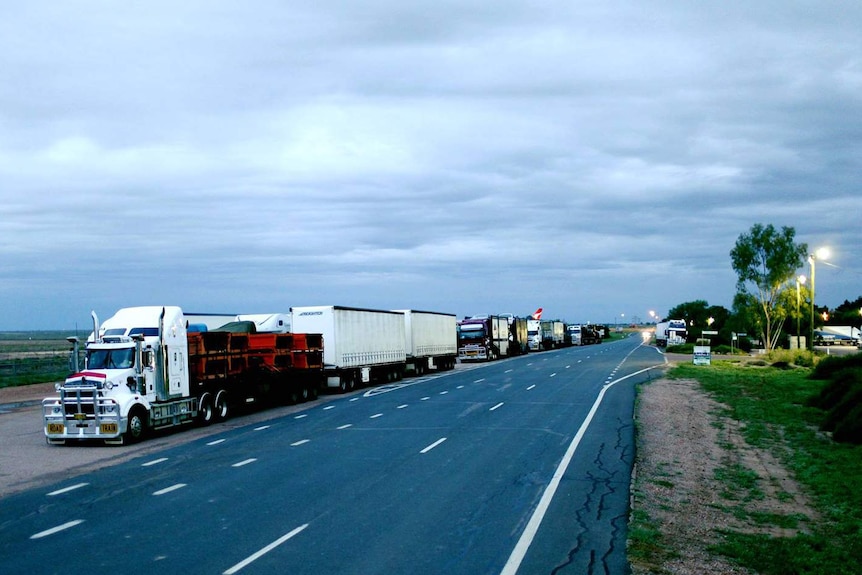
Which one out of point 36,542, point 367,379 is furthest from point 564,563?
point 367,379

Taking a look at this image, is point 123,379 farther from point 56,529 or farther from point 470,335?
point 470,335

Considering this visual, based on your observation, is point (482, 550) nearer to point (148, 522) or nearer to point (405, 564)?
point (405, 564)

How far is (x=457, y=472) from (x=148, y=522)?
5920 millimetres

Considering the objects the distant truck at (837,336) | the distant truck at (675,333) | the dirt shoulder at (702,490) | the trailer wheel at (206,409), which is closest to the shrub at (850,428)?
the dirt shoulder at (702,490)

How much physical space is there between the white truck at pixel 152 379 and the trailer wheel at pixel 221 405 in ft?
0.11

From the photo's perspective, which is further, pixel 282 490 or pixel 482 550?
pixel 282 490

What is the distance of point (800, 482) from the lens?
14906mm

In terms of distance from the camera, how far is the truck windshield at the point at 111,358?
22.1 m

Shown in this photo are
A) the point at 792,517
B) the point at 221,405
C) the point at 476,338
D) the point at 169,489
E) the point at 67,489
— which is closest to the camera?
the point at 792,517

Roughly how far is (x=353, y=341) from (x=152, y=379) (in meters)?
17.0

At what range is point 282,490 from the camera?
13.9 metres

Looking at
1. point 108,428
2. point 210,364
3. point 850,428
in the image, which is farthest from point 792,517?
point 210,364

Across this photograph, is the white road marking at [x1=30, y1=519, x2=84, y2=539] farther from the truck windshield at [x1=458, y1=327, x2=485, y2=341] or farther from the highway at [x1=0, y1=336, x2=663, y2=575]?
the truck windshield at [x1=458, y1=327, x2=485, y2=341]

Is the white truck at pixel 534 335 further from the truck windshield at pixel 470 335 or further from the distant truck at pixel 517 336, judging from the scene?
the truck windshield at pixel 470 335
